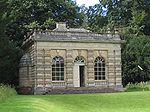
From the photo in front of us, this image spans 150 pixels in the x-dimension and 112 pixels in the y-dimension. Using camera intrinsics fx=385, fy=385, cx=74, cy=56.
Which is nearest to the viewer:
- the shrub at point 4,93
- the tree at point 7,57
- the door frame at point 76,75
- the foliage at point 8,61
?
the shrub at point 4,93

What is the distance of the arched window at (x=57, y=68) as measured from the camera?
4053cm

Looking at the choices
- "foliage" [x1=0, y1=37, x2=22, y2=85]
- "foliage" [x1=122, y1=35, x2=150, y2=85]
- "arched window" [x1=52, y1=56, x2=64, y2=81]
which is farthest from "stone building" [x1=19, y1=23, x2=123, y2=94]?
"foliage" [x1=122, y1=35, x2=150, y2=85]

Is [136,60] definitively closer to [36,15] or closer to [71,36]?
[71,36]

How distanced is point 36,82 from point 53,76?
6.69 ft

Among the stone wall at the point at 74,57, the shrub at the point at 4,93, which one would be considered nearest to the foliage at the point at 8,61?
the stone wall at the point at 74,57

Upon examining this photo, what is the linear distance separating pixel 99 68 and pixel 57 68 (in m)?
4.83

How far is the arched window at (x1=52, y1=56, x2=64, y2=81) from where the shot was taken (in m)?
40.5

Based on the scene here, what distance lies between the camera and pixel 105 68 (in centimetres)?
4241

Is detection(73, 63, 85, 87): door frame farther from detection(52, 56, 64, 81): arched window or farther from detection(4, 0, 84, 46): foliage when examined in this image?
detection(4, 0, 84, 46): foliage

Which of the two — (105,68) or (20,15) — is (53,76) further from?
(20,15)

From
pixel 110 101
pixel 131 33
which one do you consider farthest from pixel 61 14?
pixel 110 101

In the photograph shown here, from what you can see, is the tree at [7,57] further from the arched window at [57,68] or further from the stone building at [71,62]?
the arched window at [57,68]

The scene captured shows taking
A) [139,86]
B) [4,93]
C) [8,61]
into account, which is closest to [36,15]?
[8,61]

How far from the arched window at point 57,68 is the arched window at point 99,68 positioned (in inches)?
154
